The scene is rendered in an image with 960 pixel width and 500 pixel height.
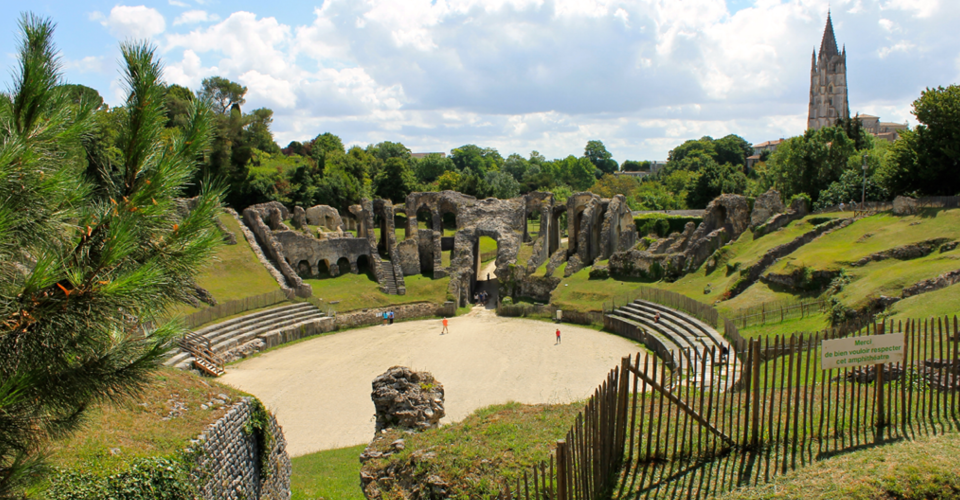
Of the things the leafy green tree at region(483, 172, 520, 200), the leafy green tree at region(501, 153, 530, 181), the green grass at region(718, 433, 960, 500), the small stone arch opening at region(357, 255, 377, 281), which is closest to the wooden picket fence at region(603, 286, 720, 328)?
the small stone arch opening at region(357, 255, 377, 281)

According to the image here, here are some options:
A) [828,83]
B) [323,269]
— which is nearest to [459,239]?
[323,269]

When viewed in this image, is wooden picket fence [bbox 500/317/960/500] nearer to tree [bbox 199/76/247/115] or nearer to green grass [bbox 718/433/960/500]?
green grass [bbox 718/433/960/500]

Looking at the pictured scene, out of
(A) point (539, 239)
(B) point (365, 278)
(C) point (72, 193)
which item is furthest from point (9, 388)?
(A) point (539, 239)

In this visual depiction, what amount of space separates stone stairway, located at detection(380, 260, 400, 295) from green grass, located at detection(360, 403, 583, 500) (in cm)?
2170

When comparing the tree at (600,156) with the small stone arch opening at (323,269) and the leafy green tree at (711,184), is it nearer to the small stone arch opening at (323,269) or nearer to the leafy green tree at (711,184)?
the leafy green tree at (711,184)

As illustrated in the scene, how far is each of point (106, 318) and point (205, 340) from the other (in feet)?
66.4

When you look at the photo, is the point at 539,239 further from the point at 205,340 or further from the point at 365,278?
the point at 205,340

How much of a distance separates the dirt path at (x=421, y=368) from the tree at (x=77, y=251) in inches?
431

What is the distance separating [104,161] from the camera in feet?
15.1

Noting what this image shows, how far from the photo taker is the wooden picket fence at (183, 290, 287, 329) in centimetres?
2356

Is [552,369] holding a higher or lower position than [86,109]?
lower

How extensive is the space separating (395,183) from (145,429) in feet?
158

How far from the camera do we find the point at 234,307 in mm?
25688

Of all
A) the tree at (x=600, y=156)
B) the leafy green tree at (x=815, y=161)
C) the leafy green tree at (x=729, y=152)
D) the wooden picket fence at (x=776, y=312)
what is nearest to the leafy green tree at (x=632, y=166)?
the tree at (x=600, y=156)
